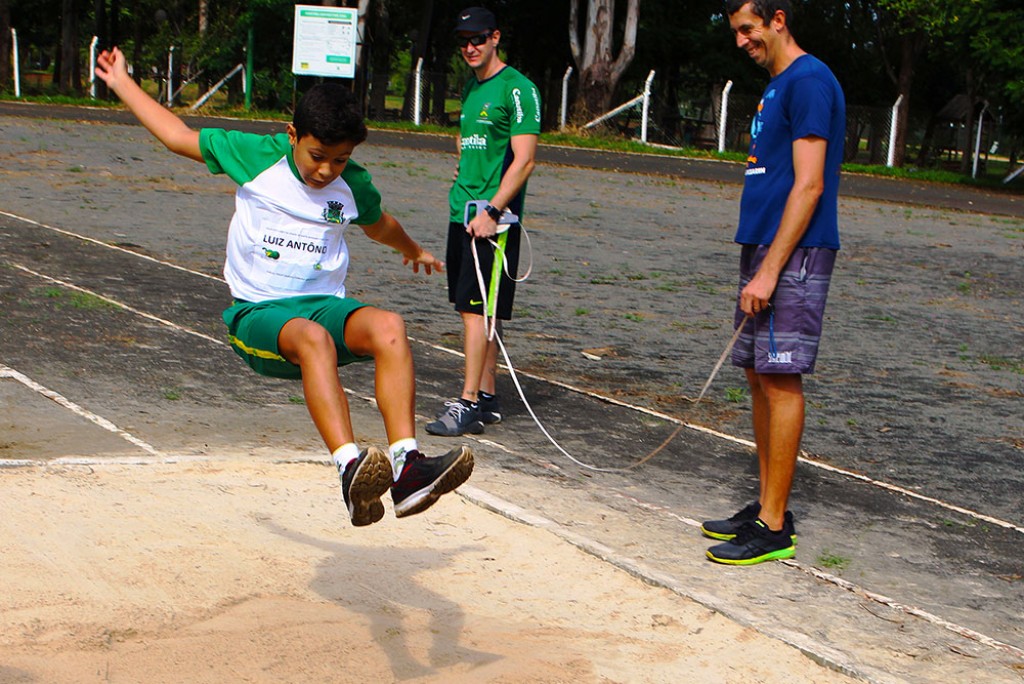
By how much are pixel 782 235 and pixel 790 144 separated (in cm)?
40

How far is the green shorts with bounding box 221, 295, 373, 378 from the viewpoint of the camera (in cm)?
467

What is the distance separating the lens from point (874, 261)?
611 inches

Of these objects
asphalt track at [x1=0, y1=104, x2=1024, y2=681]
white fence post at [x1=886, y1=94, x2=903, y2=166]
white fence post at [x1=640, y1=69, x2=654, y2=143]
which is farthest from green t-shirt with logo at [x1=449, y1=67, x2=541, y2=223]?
white fence post at [x1=886, y1=94, x2=903, y2=166]

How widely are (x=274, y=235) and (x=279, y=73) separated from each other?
40.2 metres

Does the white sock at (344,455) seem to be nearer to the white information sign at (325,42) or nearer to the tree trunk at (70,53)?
the white information sign at (325,42)

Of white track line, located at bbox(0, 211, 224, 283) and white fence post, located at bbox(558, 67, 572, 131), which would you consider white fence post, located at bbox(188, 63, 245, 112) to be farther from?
white track line, located at bbox(0, 211, 224, 283)

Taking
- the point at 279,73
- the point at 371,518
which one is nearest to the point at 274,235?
the point at 371,518

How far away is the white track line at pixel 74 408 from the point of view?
259 inches

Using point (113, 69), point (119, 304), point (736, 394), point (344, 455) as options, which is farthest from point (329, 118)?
point (119, 304)

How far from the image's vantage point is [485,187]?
7.33 metres

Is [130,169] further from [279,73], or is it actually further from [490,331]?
[279,73]

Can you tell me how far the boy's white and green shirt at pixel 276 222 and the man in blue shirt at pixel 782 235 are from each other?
1725 millimetres

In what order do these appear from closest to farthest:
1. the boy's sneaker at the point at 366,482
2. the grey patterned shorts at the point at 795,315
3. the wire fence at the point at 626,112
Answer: the boy's sneaker at the point at 366,482, the grey patterned shorts at the point at 795,315, the wire fence at the point at 626,112

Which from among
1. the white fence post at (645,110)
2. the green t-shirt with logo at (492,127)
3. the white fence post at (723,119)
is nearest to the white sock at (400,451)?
the green t-shirt with logo at (492,127)
